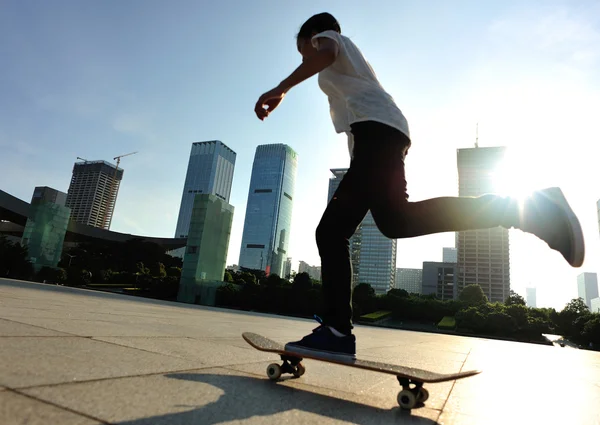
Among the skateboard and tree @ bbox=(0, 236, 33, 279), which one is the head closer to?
the skateboard

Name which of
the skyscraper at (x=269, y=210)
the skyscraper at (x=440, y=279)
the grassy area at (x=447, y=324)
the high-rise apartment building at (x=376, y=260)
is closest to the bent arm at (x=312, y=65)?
the grassy area at (x=447, y=324)

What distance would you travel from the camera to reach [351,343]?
1.81 meters

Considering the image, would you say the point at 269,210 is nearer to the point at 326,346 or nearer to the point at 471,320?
the point at 471,320

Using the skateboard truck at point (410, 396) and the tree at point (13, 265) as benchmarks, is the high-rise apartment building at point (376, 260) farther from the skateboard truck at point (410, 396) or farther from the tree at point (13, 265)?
the skateboard truck at point (410, 396)

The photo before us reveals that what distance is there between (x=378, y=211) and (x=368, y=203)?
68 mm

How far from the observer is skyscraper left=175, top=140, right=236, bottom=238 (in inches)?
6727

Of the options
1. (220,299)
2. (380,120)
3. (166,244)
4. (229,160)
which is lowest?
(220,299)

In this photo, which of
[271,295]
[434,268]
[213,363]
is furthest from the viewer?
[434,268]

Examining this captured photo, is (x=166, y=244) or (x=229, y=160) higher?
(x=229, y=160)

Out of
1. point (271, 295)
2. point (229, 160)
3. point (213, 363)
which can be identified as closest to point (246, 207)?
point (229, 160)

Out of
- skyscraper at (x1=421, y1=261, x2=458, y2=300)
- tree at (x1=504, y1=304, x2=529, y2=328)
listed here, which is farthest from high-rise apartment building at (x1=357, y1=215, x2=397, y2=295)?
tree at (x1=504, y1=304, x2=529, y2=328)

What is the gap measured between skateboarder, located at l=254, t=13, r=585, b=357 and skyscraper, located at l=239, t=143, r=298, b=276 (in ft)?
496

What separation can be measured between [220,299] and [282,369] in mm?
28183

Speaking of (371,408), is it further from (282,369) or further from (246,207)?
(246,207)
